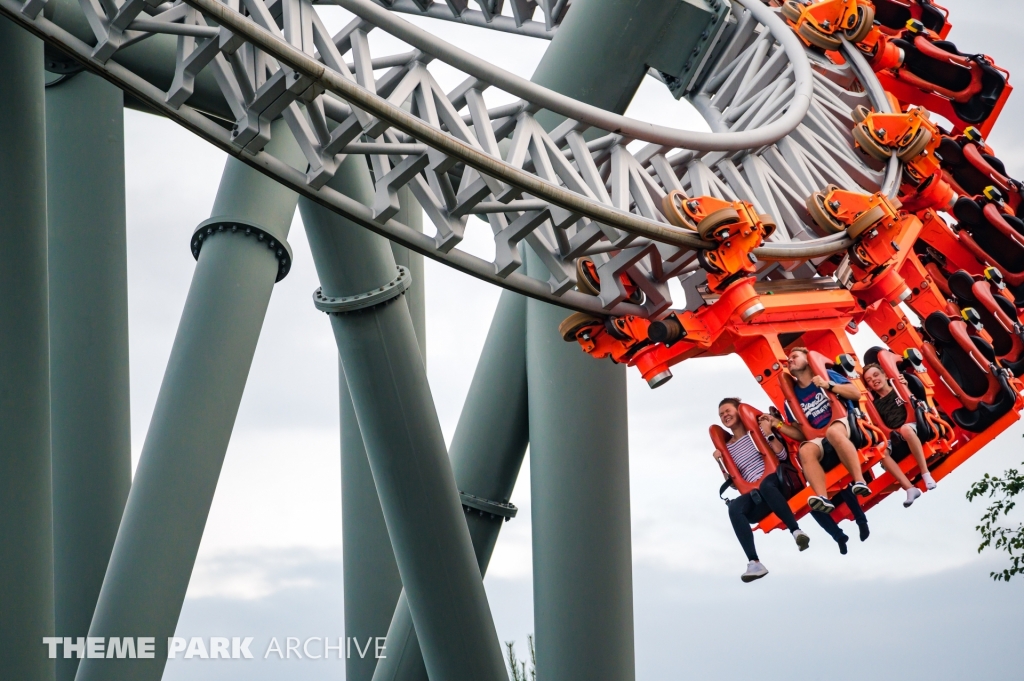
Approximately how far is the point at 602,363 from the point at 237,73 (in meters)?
4.11

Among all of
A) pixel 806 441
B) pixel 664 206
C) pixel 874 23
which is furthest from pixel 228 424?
pixel 874 23

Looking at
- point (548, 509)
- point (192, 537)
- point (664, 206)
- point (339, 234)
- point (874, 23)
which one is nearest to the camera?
point (664, 206)

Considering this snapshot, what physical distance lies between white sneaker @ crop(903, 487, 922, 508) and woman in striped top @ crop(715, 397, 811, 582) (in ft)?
2.51

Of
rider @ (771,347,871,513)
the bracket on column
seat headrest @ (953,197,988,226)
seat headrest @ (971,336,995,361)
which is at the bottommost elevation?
rider @ (771,347,871,513)

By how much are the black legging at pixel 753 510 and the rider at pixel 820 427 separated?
22 centimetres

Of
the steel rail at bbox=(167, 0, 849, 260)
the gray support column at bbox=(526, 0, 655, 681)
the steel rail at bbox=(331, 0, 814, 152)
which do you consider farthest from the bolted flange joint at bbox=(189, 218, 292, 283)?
the steel rail at bbox=(167, 0, 849, 260)

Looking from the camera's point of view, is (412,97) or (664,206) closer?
(412,97)

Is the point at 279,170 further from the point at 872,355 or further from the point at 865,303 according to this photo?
the point at 865,303

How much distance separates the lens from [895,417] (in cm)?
910

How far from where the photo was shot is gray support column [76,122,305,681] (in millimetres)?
8203

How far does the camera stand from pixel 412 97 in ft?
24.3

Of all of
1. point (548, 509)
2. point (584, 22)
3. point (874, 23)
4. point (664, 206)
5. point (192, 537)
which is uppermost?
point (874, 23)

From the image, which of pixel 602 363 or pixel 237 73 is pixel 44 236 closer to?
pixel 237 73

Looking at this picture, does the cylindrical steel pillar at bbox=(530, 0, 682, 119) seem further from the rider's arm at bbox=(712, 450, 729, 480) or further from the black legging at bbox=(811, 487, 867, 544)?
the black legging at bbox=(811, 487, 867, 544)
